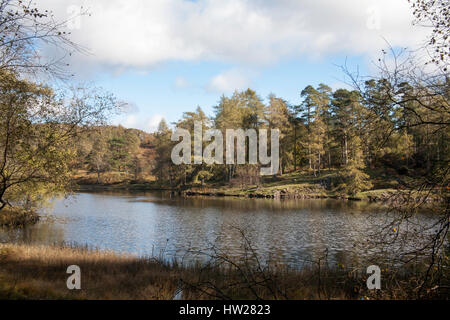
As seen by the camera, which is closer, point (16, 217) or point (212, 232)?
point (16, 217)

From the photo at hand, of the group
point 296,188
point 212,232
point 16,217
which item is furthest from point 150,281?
point 296,188

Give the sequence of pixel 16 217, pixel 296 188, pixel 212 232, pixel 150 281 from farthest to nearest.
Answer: pixel 296 188 < pixel 212 232 < pixel 16 217 < pixel 150 281

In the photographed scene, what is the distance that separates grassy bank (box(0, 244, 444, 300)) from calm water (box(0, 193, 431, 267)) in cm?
239

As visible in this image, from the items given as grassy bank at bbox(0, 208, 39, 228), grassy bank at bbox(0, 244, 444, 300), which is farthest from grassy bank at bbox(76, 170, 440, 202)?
grassy bank at bbox(0, 244, 444, 300)

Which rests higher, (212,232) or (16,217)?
(16,217)

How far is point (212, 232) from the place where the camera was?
21.8 meters

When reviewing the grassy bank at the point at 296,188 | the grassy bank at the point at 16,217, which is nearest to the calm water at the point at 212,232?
the grassy bank at the point at 16,217

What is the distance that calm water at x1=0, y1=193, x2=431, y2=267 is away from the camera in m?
16.5

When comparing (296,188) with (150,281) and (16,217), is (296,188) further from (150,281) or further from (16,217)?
(150,281)

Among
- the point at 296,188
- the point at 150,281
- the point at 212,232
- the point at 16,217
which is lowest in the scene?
the point at 212,232

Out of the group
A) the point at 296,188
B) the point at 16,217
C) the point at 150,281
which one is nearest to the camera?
the point at 150,281

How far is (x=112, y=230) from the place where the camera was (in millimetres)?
22391

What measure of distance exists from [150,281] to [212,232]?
12.3 metres
